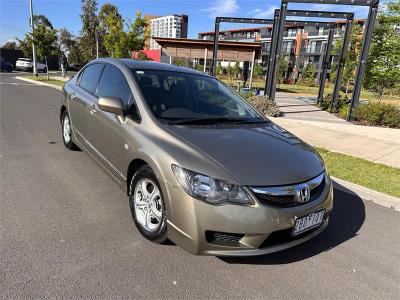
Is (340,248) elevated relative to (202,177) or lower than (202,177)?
lower

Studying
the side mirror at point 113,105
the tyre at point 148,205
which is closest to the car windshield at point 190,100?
the side mirror at point 113,105

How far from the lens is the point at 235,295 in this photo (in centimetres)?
251

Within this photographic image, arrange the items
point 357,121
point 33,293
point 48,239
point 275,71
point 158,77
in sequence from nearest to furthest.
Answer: point 33,293
point 48,239
point 158,77
point 357,121
point 275,71

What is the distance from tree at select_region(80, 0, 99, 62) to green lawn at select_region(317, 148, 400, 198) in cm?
4226

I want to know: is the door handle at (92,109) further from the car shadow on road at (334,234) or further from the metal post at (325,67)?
the metal post at (325,67)

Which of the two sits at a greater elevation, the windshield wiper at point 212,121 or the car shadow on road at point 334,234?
the windshield wiper at point 212,121

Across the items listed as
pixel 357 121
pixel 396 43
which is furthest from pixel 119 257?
pixel 396 43

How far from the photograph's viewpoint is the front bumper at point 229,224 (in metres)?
2.47

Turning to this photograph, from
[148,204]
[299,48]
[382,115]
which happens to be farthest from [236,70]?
[148,204]

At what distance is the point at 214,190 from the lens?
8.21ft

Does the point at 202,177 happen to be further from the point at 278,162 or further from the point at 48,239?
the point at 48,239

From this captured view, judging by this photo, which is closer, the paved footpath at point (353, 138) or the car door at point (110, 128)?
the car door at point (110, 128)

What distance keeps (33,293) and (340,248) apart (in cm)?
274

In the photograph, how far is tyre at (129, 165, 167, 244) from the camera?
2.92 metres
